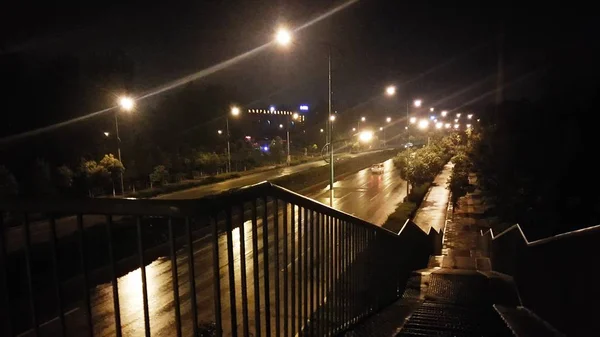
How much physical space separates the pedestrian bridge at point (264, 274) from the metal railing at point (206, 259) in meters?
0.01

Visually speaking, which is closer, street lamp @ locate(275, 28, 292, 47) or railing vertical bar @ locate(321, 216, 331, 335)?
railing vertical bar @ locate(321, 216, 331, 335)

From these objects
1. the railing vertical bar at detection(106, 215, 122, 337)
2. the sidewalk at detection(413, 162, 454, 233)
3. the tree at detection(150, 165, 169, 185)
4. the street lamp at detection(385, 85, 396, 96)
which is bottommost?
the sidewalk at detection(413, 162, 454, 233)

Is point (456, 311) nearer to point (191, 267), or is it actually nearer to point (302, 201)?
point (302, 201)

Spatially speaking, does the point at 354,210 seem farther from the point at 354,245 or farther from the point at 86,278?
the point at 86,278

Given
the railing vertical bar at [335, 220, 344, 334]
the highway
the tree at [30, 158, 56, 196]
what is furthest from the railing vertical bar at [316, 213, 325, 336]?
the tree at [30, 158, 56, 196]

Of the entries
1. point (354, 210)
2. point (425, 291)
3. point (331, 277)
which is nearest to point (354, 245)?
point (331, 277)

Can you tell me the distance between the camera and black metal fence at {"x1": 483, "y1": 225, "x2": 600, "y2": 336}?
4.01 metres

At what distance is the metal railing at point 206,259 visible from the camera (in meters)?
2.22

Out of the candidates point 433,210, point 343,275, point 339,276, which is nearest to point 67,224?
point 339,276

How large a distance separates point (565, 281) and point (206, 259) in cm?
413

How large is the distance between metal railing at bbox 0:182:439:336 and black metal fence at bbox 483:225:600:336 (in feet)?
7.24

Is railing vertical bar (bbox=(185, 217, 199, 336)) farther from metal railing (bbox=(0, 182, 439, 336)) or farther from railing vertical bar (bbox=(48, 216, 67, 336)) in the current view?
railing vertical bar (bbox=(48, 216, 67, 336))

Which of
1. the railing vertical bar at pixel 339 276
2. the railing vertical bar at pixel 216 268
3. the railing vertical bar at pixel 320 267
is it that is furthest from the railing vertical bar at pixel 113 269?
the railing vertical bar at pixel 339 276

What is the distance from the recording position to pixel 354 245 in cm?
535
